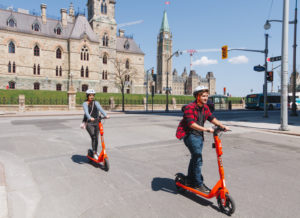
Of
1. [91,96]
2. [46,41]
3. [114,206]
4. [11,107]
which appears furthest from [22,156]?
[46,41]

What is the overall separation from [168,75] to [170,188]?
351ft

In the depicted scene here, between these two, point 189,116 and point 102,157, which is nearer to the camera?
point 189,116

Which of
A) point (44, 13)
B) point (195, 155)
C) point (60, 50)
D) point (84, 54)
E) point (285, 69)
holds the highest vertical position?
point (44, 13)

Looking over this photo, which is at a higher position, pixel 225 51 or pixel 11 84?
pixel 225 51

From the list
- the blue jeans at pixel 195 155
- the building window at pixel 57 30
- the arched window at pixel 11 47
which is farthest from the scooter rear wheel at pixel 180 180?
the building window at pixel 57 30

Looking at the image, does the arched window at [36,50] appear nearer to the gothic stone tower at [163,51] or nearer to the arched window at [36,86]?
the arched window at [36,86]

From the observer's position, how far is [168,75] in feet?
359

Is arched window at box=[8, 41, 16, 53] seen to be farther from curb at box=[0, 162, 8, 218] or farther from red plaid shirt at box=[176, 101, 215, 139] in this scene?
red plaid shirt at box=[176, 101, 215, 139]

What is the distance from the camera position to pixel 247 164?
5.69 m

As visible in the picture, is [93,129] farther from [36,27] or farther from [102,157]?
[36,27]

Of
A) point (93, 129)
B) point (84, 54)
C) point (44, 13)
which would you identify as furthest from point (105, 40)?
point (93, 129)

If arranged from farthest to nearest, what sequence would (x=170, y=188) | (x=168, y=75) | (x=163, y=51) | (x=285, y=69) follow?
1. (x=163, y=51)
2. (x=168, y=75)
3. (x=285, y=69)
4. (x=170, y=188)

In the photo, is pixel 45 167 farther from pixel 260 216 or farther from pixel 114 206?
pixel 260 216

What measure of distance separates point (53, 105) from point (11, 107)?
453 cm
